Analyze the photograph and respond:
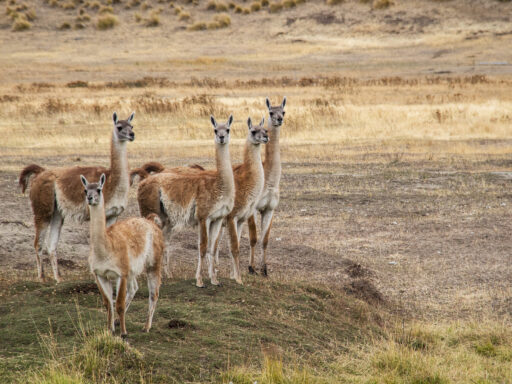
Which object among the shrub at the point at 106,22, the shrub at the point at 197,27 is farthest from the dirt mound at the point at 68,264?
the shrub at the point at 106,22

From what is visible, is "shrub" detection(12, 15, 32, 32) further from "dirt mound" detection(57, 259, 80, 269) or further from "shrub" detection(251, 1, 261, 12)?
"dirt mound" detection(57, 259, 80, 269)

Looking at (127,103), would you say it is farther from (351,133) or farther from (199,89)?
(351,133)


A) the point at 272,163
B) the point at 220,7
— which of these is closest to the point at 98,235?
the point at 272,163

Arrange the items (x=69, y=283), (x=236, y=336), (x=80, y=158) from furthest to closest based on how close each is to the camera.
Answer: (x=80, y=158) < (x=69, y=283) < (x=236, y=336)

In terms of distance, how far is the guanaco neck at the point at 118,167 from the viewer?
30.0 ft

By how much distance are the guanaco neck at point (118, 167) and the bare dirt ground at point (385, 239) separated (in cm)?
150

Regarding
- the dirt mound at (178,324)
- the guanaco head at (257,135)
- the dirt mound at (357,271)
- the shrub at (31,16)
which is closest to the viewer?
the dirt mound at (178,324)

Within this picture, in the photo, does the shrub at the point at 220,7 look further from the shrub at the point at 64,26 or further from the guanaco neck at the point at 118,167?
the guanaco neck at the point at 118,167

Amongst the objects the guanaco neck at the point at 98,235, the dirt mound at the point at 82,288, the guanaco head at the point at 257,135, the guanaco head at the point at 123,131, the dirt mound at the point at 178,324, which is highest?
the guanaco head at the point at 123,131

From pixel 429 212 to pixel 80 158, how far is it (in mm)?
9841

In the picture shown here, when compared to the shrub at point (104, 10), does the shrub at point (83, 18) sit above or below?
below

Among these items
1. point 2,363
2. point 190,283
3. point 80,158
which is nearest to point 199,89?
point 80,158

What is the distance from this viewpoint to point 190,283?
863cm

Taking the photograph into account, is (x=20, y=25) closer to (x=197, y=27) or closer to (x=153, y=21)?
(x=153, y=21)
